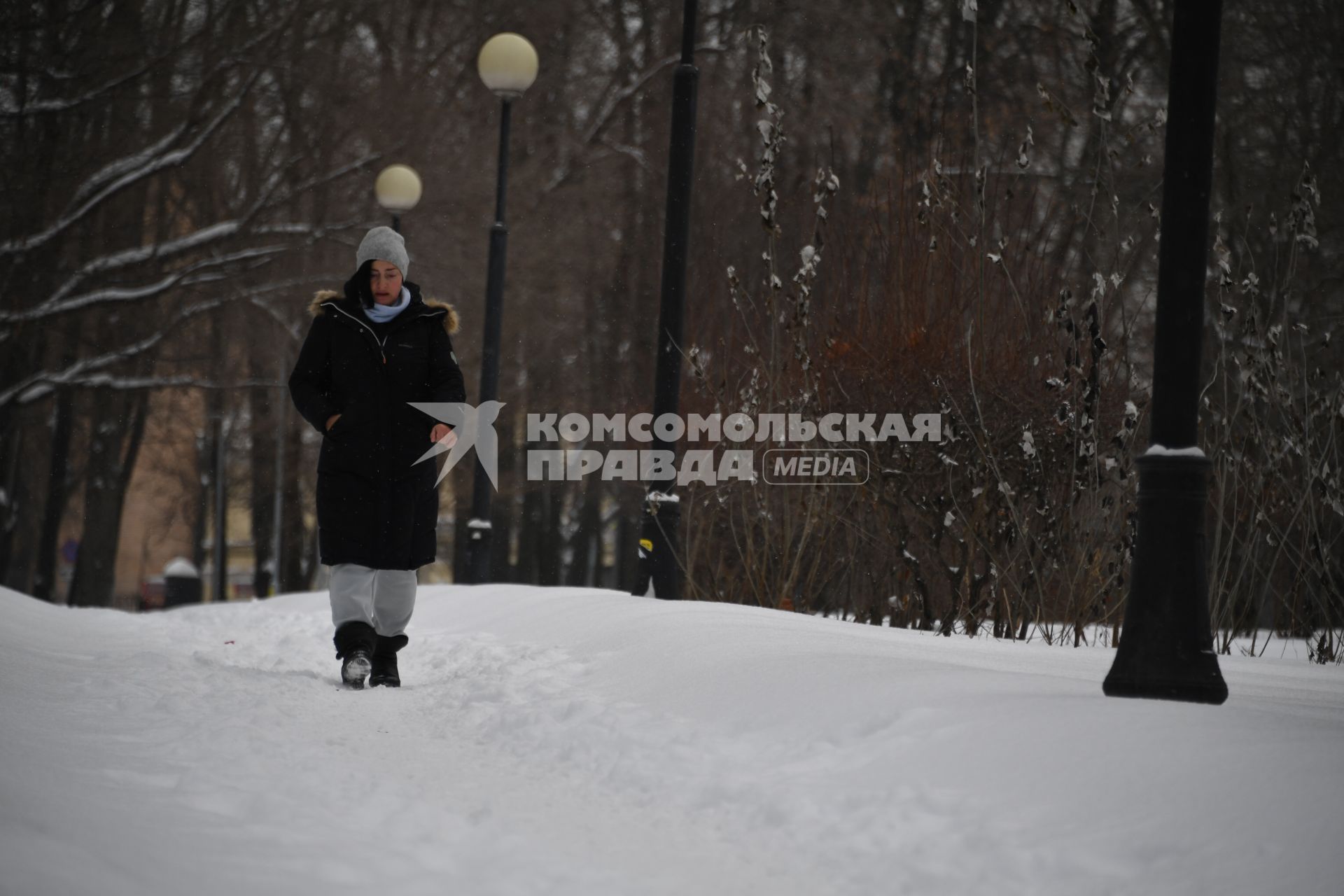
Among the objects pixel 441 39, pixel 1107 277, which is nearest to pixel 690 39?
pixel 1107 277

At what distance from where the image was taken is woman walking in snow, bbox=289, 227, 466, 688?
6695 mm

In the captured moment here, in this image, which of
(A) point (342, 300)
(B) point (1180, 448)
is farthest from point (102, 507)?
(B) point (1180, 448)

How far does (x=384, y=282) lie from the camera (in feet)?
22.4

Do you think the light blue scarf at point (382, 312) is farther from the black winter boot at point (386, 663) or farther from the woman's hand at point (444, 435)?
the black winter boot at point (386, 663)

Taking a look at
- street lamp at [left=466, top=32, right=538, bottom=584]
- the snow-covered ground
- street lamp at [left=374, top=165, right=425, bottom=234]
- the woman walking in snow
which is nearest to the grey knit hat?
the woman walking in snow

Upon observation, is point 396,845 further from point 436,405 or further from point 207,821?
point 436,405

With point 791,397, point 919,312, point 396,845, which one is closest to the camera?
point 396,845

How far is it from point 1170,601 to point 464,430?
11.0 metres

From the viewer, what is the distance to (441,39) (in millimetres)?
26688

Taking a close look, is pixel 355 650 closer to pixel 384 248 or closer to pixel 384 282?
pixel 384 282

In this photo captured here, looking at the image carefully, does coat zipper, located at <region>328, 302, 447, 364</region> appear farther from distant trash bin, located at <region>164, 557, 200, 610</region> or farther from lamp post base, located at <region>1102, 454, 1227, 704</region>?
distant trash bin, located at <region>164, 557, 200, 610</region>

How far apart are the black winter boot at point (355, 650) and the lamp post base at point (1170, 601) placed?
10.9 feet

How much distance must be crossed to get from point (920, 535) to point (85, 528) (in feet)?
62.5

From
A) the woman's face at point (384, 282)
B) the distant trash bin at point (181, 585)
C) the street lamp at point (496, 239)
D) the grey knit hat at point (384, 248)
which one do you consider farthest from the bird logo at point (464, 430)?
the distant trash bin at point (181, 585)
